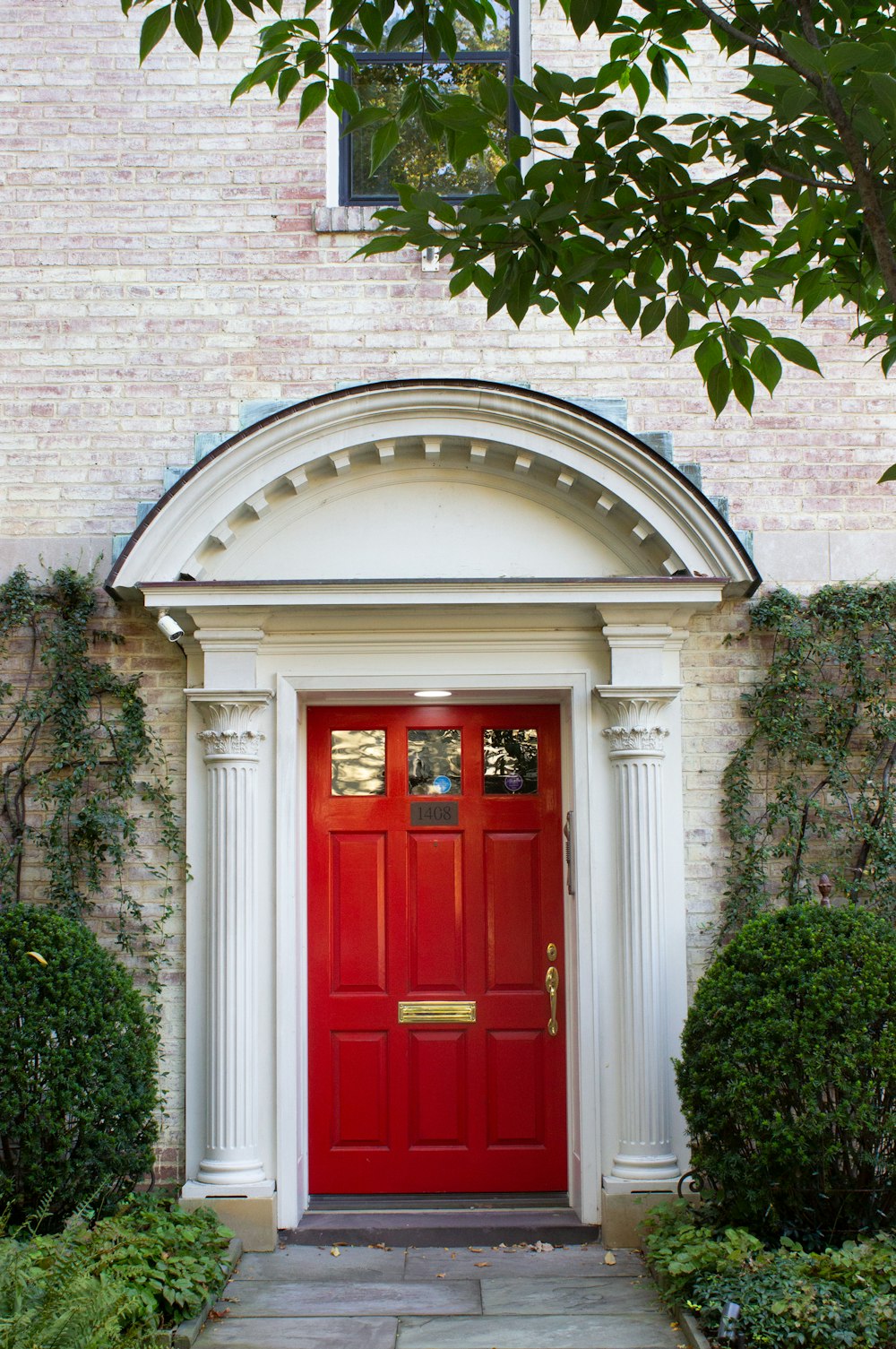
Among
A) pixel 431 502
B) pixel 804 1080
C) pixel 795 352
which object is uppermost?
pixel 431 502

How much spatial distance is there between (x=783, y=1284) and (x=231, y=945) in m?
2.57

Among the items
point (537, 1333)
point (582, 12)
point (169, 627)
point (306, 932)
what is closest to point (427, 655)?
point (169, 627)

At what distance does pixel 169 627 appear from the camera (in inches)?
215

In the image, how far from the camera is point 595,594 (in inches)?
214

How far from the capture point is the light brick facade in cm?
584

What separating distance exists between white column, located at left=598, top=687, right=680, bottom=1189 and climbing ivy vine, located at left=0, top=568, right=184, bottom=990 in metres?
2.03

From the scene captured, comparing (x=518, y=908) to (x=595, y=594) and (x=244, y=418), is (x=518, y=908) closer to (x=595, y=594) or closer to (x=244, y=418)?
(x=595, y=594)

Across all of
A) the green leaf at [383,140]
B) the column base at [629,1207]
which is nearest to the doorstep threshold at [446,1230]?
the column base at [629,1207]

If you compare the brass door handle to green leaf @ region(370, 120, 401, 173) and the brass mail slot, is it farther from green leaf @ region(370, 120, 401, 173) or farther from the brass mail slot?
green leaf @ region(370, 120, 401, 173)

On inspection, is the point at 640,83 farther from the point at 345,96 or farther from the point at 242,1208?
the point at 242,1208

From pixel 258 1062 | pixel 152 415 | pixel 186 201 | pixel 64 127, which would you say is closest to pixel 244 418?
pixel 152 415

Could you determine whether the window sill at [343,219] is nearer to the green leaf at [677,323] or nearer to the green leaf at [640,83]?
the green leaf at [640,83]

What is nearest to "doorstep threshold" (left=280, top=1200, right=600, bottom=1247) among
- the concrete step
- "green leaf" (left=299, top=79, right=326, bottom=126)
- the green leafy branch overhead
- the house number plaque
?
the concrete step

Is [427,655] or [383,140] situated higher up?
[383,140]
